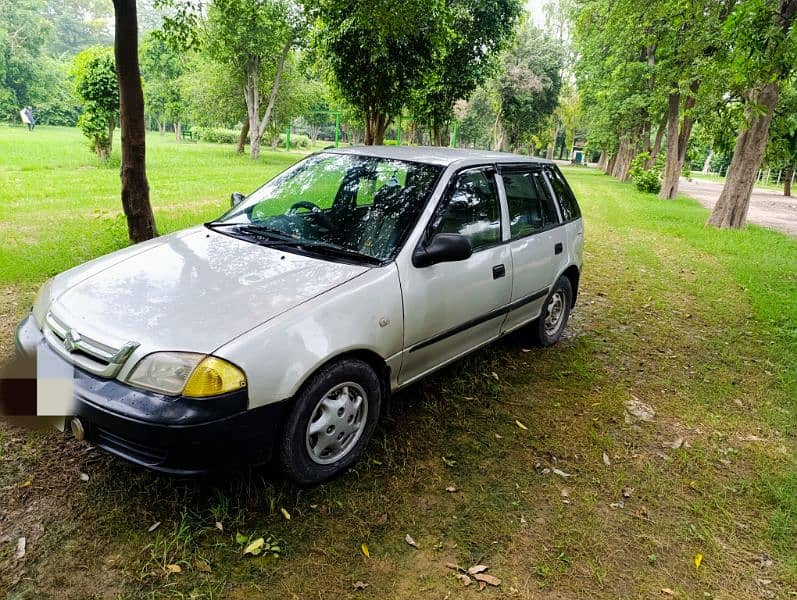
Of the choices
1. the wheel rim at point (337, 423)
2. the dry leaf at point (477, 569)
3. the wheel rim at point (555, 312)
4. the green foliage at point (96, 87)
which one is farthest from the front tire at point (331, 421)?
the green foliage at point (96, 87)

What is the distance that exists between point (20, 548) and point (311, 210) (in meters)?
2.39

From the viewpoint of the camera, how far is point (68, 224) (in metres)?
8.60

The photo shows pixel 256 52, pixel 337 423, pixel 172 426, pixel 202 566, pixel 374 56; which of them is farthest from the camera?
pixel 256 52

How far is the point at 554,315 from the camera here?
5.14 m

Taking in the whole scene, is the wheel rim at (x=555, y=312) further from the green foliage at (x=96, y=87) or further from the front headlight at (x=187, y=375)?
the green foliage at (x=96, y=87)

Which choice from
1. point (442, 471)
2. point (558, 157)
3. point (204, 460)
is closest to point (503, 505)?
point (442, 471)

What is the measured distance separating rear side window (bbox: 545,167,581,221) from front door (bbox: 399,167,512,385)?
3.49ft

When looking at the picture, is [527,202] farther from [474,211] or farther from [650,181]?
[650,181]

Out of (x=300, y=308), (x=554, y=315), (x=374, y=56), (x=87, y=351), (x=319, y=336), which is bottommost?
(x=554, y=315)

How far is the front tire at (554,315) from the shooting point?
4879 mm

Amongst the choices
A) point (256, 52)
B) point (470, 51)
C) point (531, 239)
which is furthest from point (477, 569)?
point (256, 52)

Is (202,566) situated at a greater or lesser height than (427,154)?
lesser

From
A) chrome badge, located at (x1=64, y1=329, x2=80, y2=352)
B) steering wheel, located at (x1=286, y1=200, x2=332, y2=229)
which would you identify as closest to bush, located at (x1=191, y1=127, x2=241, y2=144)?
steering wheel, located at (x1=286, y1=200, x2=332, y2=229)

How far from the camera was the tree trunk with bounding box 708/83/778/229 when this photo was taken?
11.3 meters
